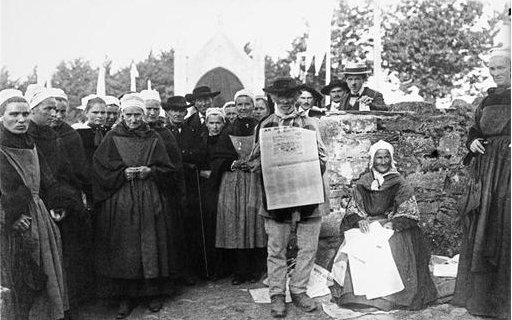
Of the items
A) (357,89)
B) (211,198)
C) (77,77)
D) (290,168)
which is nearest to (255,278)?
(211,198)

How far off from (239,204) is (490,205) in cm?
241

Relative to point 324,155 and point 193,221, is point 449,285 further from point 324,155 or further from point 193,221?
point 193,221

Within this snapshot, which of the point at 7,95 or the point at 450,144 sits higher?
the point at 7,95

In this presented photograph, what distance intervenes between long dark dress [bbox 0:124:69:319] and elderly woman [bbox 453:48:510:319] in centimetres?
336

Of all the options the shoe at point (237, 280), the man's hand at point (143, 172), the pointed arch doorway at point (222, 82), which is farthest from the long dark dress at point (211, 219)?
the pointed arch doorway at point (222, 82)

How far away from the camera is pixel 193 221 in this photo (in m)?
5.81

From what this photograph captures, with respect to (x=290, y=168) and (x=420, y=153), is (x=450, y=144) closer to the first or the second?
(x=420, y=153)

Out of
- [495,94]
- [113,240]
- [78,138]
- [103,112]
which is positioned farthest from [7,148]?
[495,94]

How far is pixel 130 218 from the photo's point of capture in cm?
470

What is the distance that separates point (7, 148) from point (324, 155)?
258 centimetres

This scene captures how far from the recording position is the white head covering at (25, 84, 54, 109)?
4.48m

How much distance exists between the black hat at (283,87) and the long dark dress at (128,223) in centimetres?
128

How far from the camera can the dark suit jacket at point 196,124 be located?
6.04 meters

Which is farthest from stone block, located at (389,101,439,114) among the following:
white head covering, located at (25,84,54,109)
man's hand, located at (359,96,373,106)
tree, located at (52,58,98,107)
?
tree, located at (52,58,98,107)
